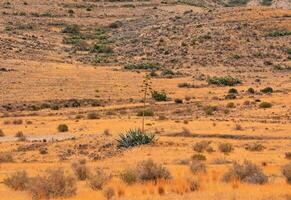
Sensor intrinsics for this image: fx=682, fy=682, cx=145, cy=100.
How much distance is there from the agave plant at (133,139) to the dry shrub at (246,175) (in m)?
10.7

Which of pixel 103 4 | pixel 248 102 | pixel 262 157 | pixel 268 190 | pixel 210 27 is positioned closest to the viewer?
A: pixel 268 190

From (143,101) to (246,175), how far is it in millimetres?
37763

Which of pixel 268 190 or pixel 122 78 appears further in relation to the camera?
pixel 122 78

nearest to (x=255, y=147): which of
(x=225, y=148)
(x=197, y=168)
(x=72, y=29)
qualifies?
(x=225, y=148)

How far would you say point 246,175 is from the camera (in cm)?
2506

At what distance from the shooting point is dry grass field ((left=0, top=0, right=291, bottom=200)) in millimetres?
24922

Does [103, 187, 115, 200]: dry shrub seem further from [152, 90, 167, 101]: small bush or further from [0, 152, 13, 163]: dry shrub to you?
[152, 90, 167, 101]: small bush

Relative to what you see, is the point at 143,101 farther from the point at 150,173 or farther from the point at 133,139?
the point at 150,173

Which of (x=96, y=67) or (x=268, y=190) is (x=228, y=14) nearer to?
(x=96, y=67)

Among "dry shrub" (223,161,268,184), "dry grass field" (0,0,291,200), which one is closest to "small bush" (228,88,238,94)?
"dry grass field" (0,0,291,200)

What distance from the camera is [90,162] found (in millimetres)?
32656

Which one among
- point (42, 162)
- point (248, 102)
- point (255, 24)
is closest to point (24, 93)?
point (248, 102)

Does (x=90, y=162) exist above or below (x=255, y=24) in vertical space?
below

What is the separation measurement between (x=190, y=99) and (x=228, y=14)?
46.3 m
